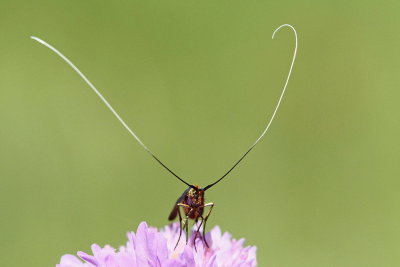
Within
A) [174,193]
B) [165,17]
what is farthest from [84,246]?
[165,17]

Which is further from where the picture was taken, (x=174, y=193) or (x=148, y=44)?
(x=148, y=44)

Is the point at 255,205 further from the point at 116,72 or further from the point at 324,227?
the point at 116,72

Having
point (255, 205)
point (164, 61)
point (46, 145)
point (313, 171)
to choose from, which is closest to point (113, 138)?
point (46, 145)

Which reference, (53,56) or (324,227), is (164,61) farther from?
(324,227)

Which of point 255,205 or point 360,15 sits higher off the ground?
point 360,15

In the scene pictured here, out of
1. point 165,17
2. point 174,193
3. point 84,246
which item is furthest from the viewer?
point 165,17

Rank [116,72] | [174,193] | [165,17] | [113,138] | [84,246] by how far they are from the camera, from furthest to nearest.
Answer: [165,17], [116,72], [113,138], [174,193], [84,246]

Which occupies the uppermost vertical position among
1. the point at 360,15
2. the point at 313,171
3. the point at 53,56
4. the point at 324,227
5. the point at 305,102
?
the point at 53,56
